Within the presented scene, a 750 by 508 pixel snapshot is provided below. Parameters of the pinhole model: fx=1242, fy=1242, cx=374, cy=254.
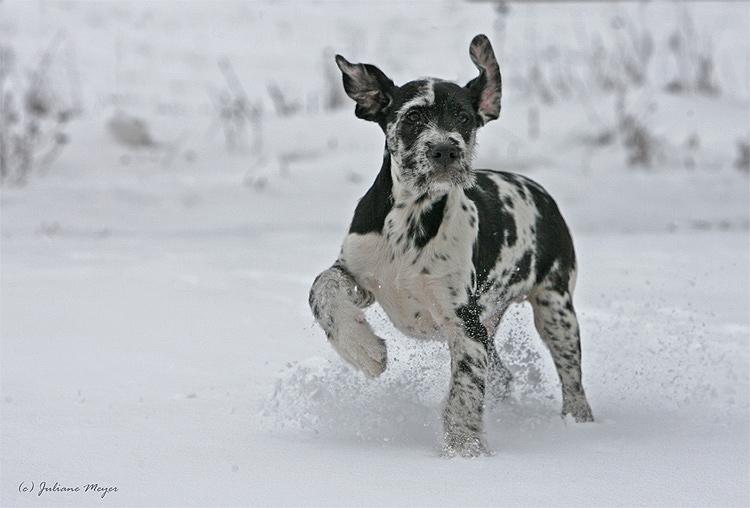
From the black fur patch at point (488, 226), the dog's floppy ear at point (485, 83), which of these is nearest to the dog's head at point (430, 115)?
the dog's floppy ear at point (485, 83)

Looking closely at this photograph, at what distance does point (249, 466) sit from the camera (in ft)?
13.7

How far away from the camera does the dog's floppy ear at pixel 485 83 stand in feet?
16.4

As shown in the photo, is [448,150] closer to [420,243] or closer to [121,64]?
[420,243]

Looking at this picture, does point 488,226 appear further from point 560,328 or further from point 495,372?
point 495,372

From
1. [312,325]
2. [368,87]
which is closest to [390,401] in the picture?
[312,325]

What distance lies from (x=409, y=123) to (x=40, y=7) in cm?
1547

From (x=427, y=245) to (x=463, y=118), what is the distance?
1.68 ft

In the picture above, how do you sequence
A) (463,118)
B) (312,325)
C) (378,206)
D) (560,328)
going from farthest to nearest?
1. (560,328)
2. (312,325)
3. (378,206)
4. (463,118)

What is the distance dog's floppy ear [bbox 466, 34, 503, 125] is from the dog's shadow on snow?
1.12 meters

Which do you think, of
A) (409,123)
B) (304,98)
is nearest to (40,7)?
(304,98)

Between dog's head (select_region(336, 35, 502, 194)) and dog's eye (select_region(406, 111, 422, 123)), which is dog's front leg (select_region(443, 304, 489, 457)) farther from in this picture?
dog's eye (select_region(406, 111, 422, 123))

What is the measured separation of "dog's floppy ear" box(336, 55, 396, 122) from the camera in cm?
491

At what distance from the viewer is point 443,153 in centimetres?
459

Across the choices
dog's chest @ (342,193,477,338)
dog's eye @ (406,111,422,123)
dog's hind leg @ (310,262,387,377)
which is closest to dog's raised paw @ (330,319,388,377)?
dog's hind leg @ (310,262,387,377)
